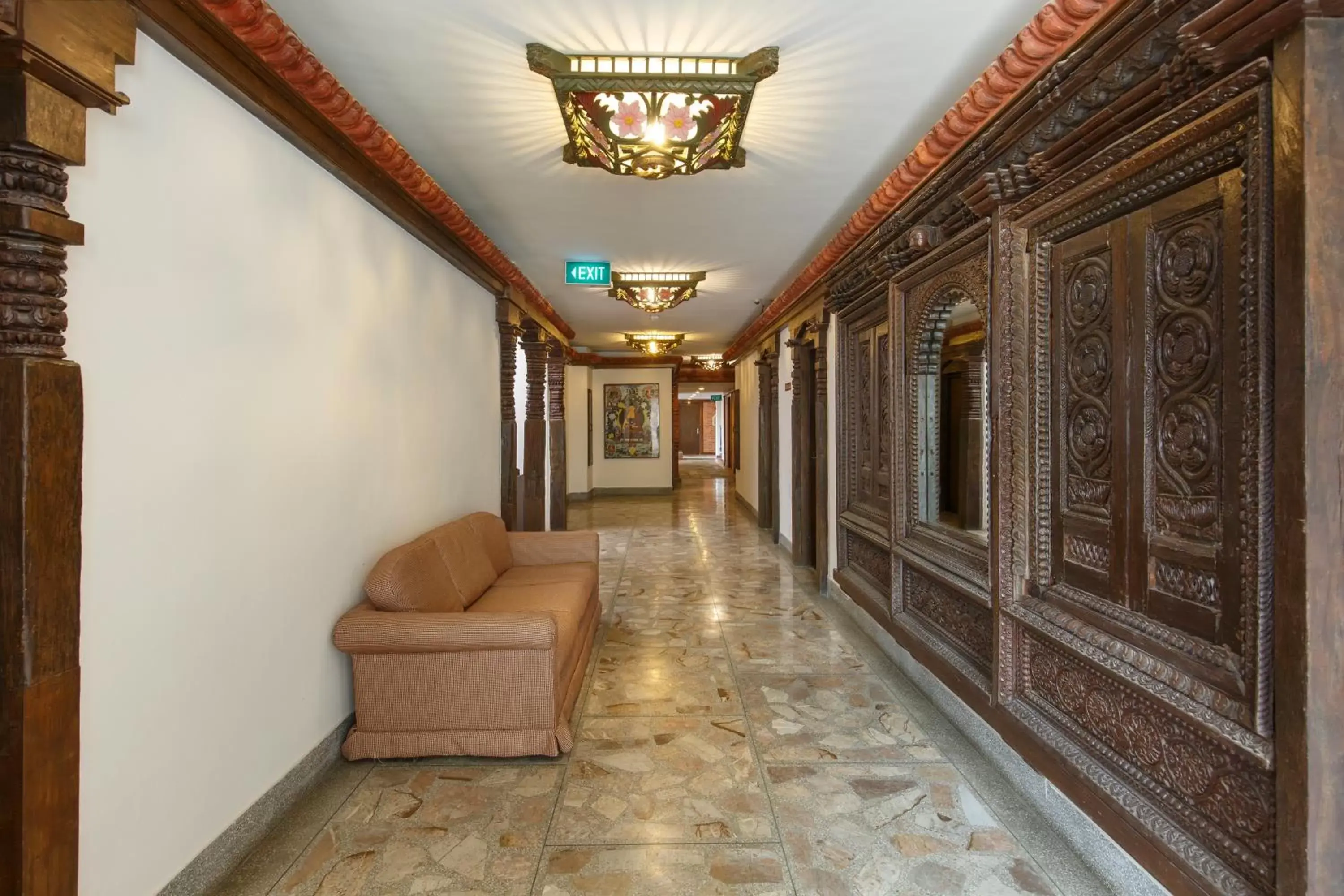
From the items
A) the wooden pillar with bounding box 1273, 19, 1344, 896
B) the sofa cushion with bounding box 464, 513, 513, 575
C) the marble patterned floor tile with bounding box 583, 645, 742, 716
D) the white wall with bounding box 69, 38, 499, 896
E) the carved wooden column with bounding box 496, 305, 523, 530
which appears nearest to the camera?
the wooden pillar with bounding box 1273, 19, 1344, 896

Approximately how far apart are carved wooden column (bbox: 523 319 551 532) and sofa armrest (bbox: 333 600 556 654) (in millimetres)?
3390

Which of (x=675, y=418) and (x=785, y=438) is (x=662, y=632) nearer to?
(x=785, y=438)

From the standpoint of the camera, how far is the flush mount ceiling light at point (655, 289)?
18.2 ft

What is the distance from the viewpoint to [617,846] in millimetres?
2195

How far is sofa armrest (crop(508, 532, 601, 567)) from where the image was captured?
4527 mm

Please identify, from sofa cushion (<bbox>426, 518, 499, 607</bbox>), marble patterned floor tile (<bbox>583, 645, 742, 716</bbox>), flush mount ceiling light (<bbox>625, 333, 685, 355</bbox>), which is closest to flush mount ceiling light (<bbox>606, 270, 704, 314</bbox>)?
sofa cushion (<bbox>426, 518, 499, 607</bbox>)

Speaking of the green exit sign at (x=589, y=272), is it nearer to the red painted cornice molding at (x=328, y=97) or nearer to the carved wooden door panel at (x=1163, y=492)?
the red painted cornice molding at (x=328, y=97)

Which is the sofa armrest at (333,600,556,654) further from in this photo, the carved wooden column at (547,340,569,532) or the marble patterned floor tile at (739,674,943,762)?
the carved wooden column at (547,340,569,532)

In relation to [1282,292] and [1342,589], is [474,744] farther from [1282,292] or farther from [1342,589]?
[1282,292]

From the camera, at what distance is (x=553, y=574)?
4.11 metres

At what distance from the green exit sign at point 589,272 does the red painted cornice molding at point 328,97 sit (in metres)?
1.25

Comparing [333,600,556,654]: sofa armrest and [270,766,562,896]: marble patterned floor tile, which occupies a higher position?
[333,600,556,654]: sofa armrest

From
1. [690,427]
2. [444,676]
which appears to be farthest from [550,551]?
[690,427]

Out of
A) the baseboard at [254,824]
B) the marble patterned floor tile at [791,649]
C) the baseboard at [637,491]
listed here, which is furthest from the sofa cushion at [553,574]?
the baseboard at [637,491]
